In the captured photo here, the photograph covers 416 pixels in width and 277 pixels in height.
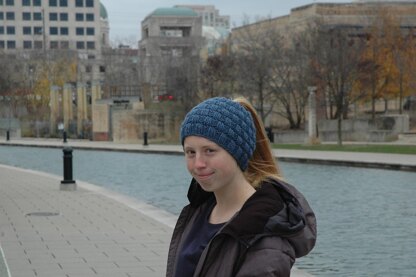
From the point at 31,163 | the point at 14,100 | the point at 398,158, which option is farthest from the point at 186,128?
the point at 14,100

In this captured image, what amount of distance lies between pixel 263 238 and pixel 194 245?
0.42m

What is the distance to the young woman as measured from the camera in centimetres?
273

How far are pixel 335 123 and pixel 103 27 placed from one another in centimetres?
11381

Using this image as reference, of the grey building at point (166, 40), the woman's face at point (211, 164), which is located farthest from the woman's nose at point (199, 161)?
the grey building at point (166, 40)

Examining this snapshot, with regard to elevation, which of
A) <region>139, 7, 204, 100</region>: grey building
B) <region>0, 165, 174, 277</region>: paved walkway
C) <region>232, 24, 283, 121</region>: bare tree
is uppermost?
<region>139, 7, 204, 100</region>: grey building

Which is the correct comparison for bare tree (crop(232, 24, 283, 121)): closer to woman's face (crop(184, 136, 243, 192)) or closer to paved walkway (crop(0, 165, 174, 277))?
paved walkway (crop(0, 165, 174, 277))

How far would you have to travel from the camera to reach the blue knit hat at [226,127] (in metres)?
2.94

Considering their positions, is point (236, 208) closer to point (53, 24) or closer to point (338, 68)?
point (338, 68)

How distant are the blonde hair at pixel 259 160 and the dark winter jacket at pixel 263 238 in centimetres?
9

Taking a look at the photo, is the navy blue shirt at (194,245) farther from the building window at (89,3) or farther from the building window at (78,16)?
the building window at (89,3)

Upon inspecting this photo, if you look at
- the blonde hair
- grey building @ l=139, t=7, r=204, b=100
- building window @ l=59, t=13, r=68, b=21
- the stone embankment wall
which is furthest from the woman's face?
building window @ l=59, t=13, r=68, b=21

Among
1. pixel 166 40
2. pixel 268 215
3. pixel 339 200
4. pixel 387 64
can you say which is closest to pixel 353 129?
pixel 387 64

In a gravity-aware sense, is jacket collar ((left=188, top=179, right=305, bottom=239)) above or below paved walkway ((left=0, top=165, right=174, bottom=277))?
above

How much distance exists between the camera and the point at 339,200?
1636cm
